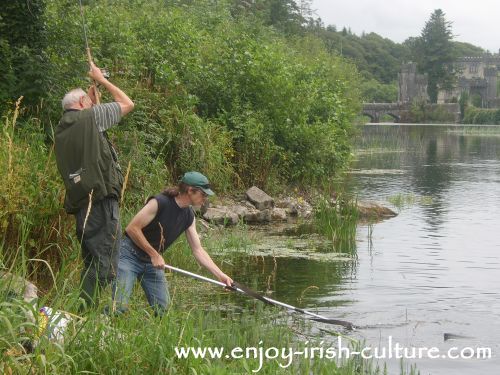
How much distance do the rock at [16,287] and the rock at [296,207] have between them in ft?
44.0

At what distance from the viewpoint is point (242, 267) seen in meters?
13.7

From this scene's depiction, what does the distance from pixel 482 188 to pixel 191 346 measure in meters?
23.7

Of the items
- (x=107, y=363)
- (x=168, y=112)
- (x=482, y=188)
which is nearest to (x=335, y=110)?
(x=482, y=188)

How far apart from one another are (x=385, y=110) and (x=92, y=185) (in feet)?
370

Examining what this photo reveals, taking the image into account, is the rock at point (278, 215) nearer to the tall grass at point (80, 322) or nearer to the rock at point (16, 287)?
the tall grass at point (80, 322)

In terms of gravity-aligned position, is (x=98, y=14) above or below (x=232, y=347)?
above

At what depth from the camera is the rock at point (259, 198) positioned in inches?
770

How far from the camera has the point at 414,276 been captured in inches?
555

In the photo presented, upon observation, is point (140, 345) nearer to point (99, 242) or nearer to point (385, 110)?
point (99, 242)

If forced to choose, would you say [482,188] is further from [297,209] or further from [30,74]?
[30,74]

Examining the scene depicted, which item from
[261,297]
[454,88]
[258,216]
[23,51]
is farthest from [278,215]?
[454,88]

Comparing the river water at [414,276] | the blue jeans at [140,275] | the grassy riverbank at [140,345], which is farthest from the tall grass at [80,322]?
the river water at [414,276]

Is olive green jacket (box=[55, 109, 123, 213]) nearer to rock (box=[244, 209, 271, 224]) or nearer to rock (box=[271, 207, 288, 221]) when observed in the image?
rock (box=[244, 209, 271, 224])

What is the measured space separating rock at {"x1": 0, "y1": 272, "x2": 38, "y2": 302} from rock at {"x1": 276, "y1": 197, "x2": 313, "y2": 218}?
13421 millimetres
